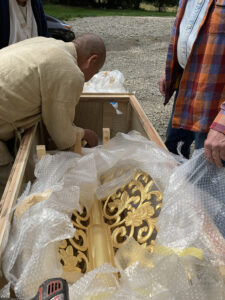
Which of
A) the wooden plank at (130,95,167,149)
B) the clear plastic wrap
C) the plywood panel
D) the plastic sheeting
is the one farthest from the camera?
the clear plastic wrap

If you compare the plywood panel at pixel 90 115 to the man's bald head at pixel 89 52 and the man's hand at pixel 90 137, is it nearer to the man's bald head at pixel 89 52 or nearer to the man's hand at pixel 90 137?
the man's hand at pixel 90 137

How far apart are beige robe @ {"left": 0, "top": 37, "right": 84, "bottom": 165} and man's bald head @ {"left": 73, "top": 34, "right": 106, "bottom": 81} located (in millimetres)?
72

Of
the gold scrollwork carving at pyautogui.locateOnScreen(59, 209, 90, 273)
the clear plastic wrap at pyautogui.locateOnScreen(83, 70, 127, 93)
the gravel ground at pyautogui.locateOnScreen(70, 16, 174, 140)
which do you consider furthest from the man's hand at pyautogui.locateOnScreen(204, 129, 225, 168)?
the gravel ground at pyautogui.locateOnScreen(70, 16, 174, 140)

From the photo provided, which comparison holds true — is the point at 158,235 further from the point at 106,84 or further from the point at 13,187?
the point at 106,84

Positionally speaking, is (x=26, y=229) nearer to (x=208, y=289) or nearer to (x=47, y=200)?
(x=47, y=200)

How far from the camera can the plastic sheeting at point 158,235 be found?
778 mm

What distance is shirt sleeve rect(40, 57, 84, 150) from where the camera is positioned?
4.40 ft

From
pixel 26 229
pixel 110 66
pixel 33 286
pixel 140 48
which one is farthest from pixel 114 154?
pixel 140 48

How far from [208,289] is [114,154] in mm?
838

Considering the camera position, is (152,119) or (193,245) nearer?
(193,245)

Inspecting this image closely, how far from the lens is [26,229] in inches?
36.2

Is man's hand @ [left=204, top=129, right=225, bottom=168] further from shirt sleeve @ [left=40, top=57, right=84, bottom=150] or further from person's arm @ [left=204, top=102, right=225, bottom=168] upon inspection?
shirt sleeve @ [left=40, top=57, right=84, bottom=150]

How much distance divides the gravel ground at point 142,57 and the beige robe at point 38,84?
2081 mm

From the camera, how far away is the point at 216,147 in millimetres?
1021
